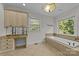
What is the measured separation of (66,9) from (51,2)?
0.84 m

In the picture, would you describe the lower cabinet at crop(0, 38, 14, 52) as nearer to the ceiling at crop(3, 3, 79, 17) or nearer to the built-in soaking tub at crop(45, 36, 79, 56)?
the ceiling at crop(3, 3, 79, 17)

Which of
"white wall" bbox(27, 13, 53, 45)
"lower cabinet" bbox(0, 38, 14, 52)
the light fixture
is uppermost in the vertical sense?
the light fixture

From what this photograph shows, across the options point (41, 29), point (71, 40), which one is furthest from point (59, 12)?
point (71, 40)

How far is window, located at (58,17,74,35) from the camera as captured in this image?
8.73ft

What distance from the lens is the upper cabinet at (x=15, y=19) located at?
117 inches

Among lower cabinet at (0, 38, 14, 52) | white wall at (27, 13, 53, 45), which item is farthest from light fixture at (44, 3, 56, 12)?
lower cabinet at (0, 38, 14, 52)

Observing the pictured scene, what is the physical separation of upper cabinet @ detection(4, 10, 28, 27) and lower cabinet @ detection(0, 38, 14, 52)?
0.56 metres

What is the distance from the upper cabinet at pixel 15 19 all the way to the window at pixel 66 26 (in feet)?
3.67

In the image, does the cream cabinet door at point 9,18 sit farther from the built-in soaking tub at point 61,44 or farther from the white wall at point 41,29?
the built-in soaking tub at point 61,44

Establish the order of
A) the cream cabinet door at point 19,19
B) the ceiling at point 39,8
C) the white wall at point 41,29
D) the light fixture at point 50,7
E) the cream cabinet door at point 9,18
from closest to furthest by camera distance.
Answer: the light fixture at point 50,7
the ceiling at point 39,8
the white wall at point 41,29
the cream cabinet door at point 9,18
the cream cabinet door at point 19,19

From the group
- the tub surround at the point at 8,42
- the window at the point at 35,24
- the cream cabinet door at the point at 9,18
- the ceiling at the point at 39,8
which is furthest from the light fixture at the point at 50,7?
the tub surround at the point at 8,42

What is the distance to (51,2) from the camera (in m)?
2.22

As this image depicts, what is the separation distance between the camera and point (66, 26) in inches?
104

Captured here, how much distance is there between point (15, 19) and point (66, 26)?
1.67 meters
